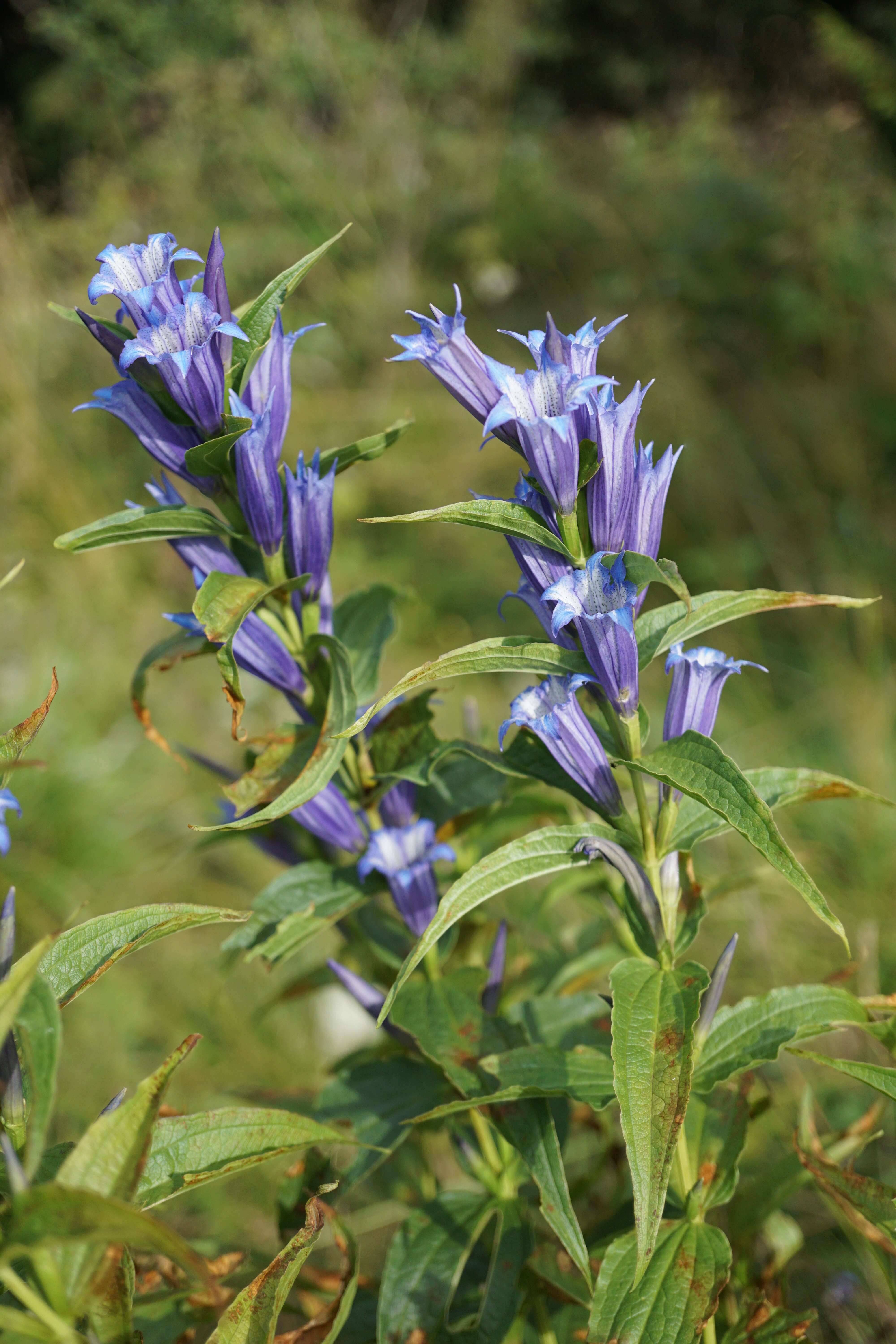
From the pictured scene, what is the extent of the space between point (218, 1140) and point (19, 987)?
383 mm

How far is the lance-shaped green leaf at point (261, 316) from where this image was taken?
41.1 inches

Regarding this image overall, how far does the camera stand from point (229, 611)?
A: 1031 mm

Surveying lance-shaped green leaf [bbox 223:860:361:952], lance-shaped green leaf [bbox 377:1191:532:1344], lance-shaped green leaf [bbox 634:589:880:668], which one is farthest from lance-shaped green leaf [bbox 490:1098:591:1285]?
lance-shaped green leaf [bbox 634:589:880:668]

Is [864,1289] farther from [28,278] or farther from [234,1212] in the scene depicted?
[28,278]

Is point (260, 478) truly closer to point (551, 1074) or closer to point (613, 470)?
point (613, 470)

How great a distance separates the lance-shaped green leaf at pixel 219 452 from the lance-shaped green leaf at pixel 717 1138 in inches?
38.2

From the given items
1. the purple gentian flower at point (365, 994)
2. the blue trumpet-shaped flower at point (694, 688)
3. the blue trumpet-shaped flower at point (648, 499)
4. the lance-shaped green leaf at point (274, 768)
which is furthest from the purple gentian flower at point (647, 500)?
the purple gentian flower at point (365, 994)

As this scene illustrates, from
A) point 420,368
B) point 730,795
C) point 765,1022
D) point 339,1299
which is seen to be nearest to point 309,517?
point 730,795

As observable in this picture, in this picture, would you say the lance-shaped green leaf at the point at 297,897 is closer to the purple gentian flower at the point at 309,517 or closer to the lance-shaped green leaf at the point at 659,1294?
the purple gentian flower at the point at 309,517

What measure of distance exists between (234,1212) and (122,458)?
169 inches

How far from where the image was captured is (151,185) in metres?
6.92

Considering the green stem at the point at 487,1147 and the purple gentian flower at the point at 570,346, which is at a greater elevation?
the purple gentian flower at the point at 570,346

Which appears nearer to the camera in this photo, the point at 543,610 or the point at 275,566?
the point at 543,610

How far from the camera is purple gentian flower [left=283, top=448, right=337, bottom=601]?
115 centimetres
